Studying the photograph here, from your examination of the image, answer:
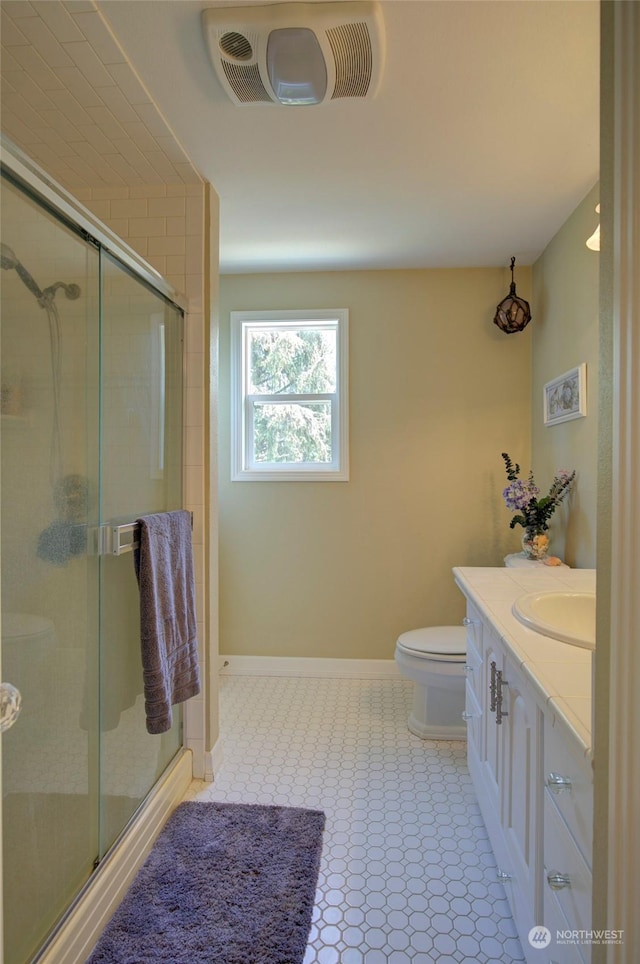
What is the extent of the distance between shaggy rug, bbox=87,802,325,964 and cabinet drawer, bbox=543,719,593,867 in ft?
2.75

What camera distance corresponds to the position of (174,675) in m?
1.74

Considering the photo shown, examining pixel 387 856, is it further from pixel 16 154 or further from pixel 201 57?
pixel 201 57

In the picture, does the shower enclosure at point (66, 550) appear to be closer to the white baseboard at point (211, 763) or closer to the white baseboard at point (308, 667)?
the white baseboard at point (211, 763)

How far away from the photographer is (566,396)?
244cm

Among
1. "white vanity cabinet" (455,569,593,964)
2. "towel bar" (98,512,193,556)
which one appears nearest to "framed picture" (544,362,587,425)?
"white vanity cabinet" (455,569,593,964)

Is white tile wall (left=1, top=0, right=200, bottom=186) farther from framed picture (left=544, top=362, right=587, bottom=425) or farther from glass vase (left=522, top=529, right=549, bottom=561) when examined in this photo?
glass vase (left=522, top=529, right=549, bottom=561)

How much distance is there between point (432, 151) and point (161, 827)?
2.55 meters

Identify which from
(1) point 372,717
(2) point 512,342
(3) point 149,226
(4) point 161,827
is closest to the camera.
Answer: (4) point 161,827

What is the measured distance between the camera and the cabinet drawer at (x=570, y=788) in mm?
838

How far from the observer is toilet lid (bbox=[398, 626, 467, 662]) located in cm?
235

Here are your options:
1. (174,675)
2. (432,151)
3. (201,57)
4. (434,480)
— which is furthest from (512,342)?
(174,675)

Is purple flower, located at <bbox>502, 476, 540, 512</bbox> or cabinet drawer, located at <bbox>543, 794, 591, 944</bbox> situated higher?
purple flower, located at <bbox>502, 476, 540, 512</bbox>

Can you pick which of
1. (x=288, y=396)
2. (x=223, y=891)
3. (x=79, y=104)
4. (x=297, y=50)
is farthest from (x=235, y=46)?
(x=223, y=891)

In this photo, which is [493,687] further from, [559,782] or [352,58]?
[352,58]
